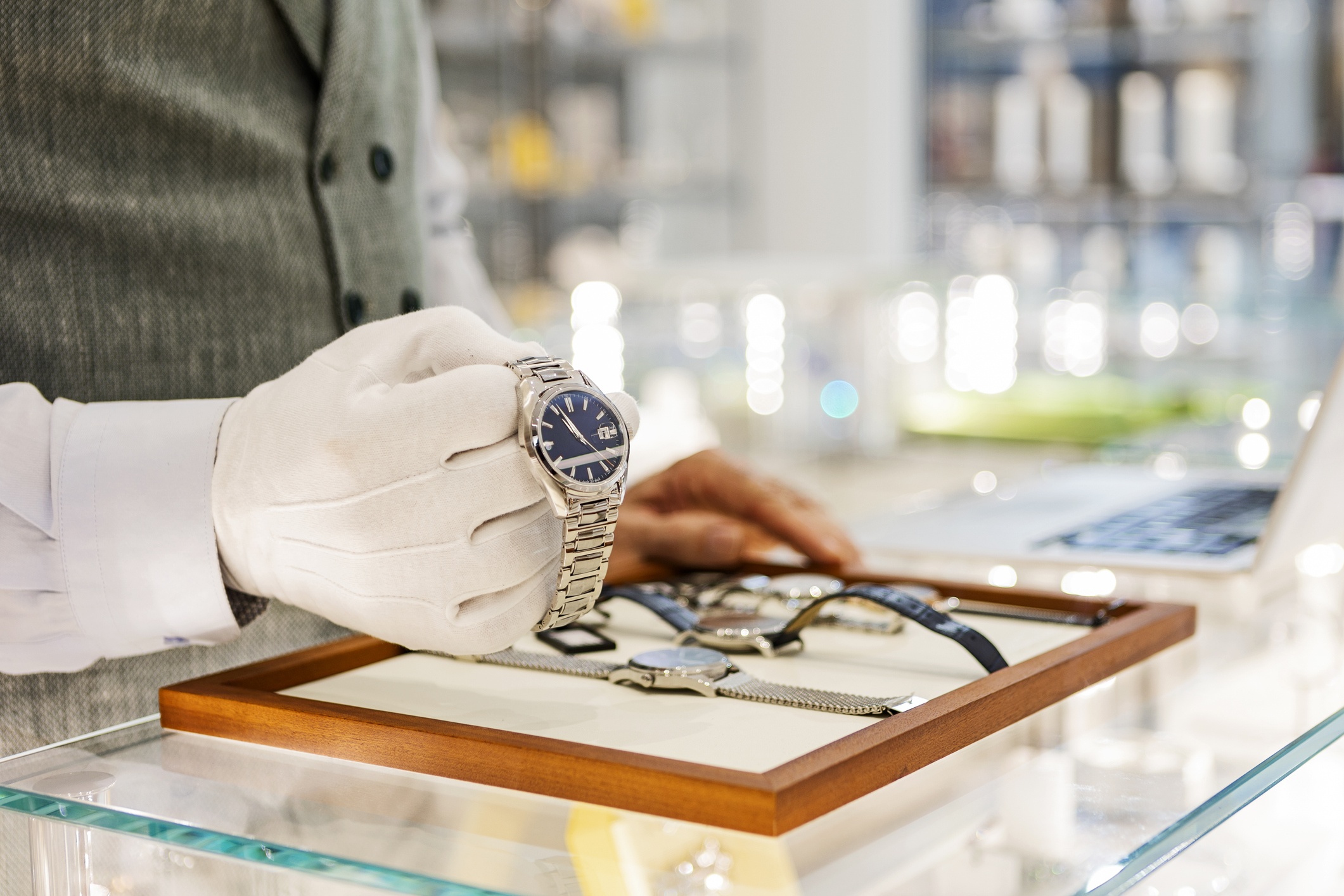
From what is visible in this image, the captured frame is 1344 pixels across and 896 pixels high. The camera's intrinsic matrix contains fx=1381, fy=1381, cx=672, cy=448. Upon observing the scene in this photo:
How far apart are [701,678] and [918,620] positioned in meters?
0.09

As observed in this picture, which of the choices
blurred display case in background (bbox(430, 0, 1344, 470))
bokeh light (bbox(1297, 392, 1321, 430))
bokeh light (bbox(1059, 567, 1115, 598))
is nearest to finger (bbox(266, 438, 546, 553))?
bokeh light (bbox(1059, 567, 1115, 598))

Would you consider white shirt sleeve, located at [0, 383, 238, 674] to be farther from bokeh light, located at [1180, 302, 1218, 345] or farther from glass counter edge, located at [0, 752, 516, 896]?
bokeh light, located at [1180, 302, 1218, 345]

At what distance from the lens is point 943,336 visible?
2252 mm

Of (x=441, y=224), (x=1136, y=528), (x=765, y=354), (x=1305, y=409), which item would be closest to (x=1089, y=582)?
(x=1136, y=528)

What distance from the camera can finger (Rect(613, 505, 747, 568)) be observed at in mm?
758

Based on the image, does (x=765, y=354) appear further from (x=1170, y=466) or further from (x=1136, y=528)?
(x=1136, y=528)

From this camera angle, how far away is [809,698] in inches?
19.0

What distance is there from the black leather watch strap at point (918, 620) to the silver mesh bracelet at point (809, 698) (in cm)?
5

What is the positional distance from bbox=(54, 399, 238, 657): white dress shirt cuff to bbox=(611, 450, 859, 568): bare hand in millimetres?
268

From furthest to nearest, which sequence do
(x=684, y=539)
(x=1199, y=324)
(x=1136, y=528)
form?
(x=1199, y=324) < (x=1136, y=528) < (x=684, y=539)

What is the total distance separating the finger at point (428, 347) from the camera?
0.48 m

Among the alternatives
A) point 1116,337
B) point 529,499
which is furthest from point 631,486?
point 1116,337

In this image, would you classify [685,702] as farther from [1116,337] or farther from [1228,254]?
[1228,254]

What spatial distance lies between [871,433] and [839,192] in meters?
2.48
